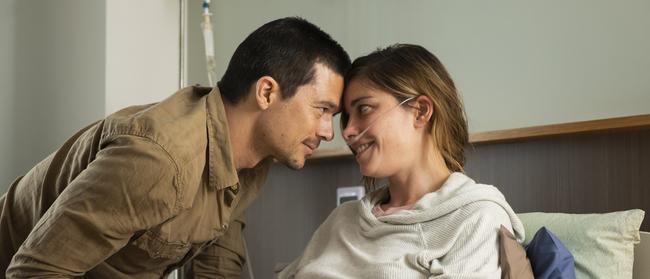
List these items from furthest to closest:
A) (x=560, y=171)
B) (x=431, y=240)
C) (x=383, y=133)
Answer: (x=560, y=171) < (x=383, y=133) < (x=431, y=240)

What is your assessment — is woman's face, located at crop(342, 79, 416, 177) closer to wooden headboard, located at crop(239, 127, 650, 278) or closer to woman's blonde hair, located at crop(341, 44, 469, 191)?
woman's blonde hair, located at crop(341, 44, 469, 191)

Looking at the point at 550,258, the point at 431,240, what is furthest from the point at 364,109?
the point at 550,258

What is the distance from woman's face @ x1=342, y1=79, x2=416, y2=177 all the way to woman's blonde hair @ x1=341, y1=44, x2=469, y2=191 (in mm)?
26

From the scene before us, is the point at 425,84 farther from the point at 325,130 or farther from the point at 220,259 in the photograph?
the point at 220,259

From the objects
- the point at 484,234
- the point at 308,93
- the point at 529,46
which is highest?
the point at 529,46

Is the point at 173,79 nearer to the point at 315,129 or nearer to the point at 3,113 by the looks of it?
the point at 3,113

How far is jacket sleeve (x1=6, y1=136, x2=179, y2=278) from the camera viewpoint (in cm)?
121

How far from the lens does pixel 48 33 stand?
2.66 m

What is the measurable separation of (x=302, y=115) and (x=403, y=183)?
0.89ft

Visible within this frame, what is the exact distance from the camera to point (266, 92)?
1540 mm

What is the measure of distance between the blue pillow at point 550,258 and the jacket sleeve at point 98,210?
2.32 ft

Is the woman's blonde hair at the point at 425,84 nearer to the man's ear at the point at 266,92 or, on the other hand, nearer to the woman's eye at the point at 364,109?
the woman's eye at the point at 364,109

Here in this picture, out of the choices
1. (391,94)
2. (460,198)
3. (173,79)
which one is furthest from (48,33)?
(460,198)

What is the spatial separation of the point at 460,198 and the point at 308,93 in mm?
411
